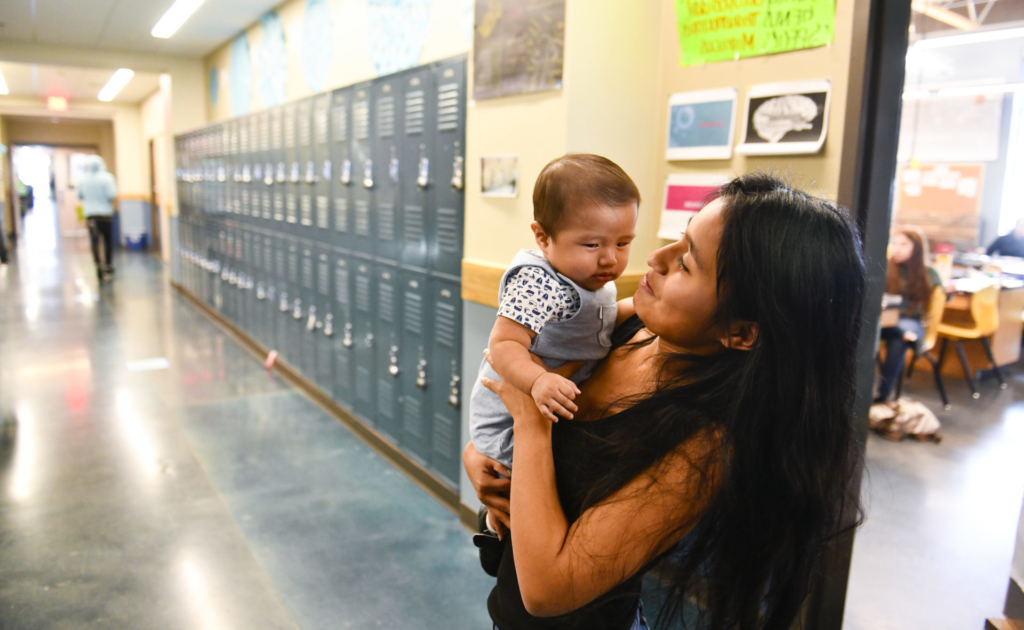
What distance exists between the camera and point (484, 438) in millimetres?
1235

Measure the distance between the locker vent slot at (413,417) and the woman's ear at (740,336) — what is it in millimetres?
2534

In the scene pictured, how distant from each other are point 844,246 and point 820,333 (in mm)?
115

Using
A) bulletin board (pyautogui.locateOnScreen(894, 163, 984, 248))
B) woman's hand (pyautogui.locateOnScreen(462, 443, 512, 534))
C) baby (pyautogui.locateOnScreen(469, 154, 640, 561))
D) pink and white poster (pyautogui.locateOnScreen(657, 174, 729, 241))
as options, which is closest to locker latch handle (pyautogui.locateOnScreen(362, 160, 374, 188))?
pink and white poster (pyautogui.locateOnScreen(657, 174, 729, 241))

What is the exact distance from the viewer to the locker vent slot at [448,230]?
2902 mm

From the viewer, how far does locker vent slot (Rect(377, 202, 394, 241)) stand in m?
3.46

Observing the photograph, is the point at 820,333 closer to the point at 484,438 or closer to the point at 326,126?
the point at 484,438

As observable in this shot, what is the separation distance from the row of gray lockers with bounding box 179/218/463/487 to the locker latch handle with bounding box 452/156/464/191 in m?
0.43

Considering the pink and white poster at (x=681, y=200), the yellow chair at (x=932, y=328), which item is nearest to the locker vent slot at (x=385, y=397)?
the pink and white poster at (x=681, y=200)

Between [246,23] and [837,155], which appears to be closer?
[837,155]

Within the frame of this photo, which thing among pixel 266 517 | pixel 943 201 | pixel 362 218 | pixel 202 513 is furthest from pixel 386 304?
pixel 943 201

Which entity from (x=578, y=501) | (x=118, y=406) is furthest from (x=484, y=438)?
(x=118, y=406)

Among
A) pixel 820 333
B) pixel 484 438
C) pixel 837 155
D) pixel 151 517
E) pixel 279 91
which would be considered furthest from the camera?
pixel 279 91

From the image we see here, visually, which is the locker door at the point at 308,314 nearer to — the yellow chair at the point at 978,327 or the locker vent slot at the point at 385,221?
the locker vent slot at the point at 385,221

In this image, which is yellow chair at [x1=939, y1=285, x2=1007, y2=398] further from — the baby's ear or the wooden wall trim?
the baby's ear
